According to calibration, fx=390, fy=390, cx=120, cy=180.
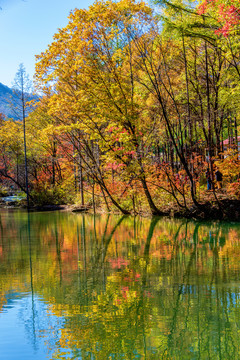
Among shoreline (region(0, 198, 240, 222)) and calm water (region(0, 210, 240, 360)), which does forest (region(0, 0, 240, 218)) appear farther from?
calm water (region(0, 210, 240, 360))

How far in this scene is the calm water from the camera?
4.28 meters

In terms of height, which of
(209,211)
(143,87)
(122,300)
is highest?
(143,87)

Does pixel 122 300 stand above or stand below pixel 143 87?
below

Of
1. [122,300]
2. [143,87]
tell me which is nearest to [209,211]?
[143,87]

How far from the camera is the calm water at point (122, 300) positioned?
4.28m

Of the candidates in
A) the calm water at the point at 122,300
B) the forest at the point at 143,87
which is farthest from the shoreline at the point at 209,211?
the calm water at the point at 122,300

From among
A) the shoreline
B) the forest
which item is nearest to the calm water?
the shoreline

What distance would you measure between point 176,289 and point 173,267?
1709 mm

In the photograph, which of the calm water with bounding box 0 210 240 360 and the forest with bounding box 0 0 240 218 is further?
the forest with bounding box 0 0 240 218

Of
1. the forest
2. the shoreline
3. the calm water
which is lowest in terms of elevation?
the calm water

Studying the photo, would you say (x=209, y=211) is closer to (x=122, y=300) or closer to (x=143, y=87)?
(x=143, y=87)

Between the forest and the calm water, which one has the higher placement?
the forest

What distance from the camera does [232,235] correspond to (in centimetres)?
1220

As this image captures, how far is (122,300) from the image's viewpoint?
5891mm
